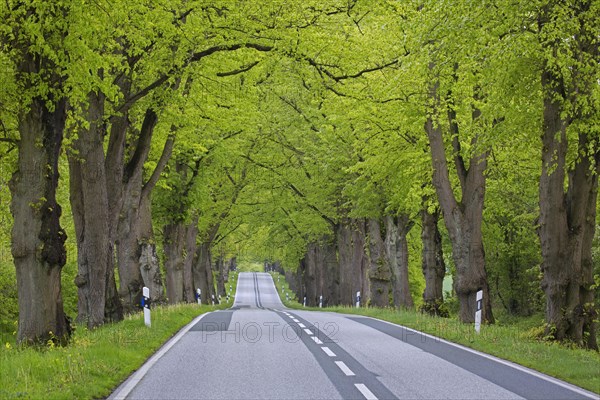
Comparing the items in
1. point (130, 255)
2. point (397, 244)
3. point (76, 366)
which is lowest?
point (76, 366)

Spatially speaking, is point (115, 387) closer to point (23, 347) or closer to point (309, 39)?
point (23, 347)

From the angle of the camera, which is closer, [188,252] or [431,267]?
[431,267]

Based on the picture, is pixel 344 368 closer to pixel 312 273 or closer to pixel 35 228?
pixel 35 228

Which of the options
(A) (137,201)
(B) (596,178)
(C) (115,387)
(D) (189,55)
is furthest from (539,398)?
(A) (137,201)

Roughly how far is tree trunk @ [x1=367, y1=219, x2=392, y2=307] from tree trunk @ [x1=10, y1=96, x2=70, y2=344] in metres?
22.2

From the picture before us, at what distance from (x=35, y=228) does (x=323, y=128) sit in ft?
73.8

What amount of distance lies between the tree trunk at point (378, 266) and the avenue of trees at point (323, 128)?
0.76 ft

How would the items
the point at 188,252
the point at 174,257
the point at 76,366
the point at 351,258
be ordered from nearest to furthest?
1. the point at 76,366
2. the point at 174,257
3. the point at 188,252
4. the point at 351,258

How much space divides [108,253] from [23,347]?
5939 mm

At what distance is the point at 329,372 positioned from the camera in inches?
413

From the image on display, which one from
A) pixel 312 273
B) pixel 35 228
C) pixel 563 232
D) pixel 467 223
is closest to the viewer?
pixel 35 228

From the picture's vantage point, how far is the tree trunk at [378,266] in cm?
3353

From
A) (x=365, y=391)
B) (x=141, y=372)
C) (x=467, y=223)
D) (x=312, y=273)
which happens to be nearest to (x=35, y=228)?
(x=141, y=372)

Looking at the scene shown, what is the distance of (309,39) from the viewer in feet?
52.8
